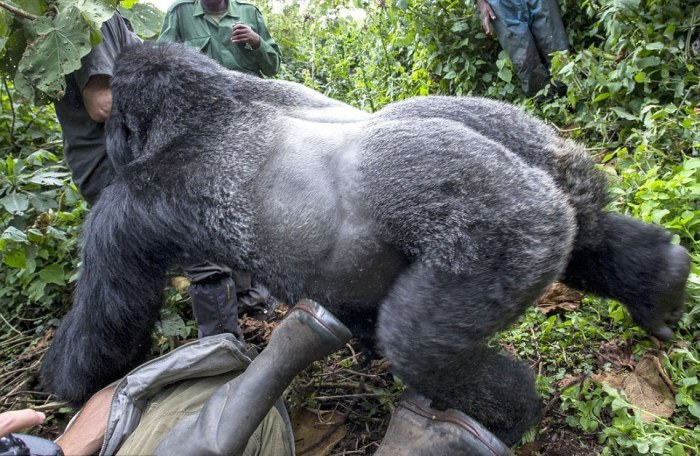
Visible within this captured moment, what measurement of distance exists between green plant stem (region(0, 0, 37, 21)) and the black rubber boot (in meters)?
1.95

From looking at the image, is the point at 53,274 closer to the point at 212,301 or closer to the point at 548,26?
the point at 212,301

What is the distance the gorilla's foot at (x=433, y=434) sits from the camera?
196 cm

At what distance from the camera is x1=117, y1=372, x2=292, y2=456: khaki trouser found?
2.11 m

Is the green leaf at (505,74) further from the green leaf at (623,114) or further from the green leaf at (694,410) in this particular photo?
the green leaf at (694,410)

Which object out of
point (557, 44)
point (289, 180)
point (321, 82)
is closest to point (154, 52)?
point (289, 180)

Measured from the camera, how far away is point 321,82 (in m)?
7.45

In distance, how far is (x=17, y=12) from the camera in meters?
2.83

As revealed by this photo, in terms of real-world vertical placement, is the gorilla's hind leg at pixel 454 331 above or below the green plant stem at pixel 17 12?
below

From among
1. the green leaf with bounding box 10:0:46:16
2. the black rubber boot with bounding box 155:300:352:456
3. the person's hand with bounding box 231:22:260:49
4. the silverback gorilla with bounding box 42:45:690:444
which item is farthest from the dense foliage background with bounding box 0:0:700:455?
the black rubber boot with bounding box 155:300:352:456

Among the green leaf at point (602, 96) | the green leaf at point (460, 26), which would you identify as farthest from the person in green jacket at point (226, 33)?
the green leaf at point (602, 96)

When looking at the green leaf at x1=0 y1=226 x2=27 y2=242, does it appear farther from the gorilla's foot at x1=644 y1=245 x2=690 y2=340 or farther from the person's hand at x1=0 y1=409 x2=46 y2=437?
the gorilla's foot at x1=644 y1=245 x2=690 y2=340

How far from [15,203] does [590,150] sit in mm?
3404

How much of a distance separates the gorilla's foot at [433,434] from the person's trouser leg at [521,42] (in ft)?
11.0

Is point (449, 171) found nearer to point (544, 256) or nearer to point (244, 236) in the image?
point (544, 256)
